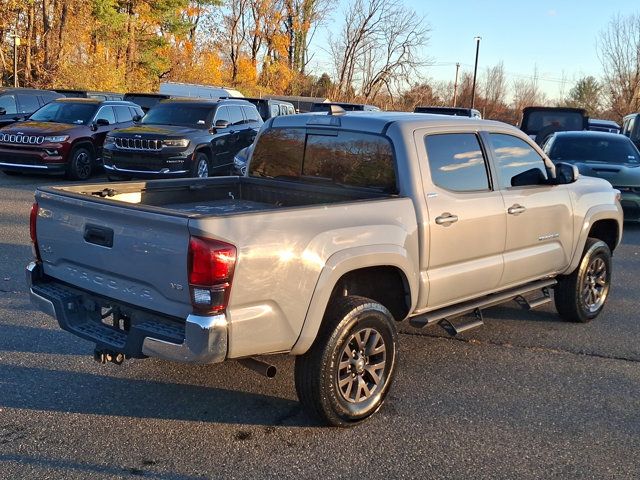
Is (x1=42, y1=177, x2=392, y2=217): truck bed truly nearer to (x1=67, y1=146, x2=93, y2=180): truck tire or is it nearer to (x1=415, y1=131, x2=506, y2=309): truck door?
(x1=415, y1=131, x2=506, y2=309): truck door

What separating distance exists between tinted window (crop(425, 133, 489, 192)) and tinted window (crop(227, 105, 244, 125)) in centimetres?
1062

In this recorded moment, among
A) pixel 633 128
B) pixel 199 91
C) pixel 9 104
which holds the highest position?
pixel 199 91

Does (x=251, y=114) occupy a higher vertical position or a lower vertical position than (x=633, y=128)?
lower

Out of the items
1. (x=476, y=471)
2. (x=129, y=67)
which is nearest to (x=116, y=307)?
(x=476, y=471)

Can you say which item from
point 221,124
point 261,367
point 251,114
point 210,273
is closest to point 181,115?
point 221,124

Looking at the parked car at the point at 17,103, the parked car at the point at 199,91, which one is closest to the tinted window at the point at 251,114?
the parked car at the point at 17,103

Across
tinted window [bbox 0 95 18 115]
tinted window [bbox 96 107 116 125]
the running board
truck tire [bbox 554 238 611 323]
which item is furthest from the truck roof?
tinted window [bbox 0 95 18 115]

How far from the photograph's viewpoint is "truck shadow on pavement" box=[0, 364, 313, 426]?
14.1 feet

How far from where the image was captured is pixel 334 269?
400cm

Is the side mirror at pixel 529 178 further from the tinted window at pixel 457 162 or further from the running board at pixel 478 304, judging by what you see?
the running board at pixel 478 304

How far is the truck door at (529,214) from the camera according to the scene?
5461 millimetres

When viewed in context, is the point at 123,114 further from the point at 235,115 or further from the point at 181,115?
the point at 235,115

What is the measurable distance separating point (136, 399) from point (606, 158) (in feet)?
36.0

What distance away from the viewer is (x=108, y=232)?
3906 millimetres
